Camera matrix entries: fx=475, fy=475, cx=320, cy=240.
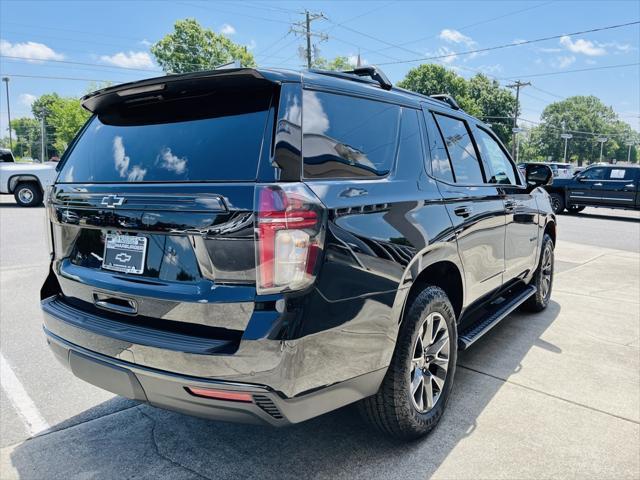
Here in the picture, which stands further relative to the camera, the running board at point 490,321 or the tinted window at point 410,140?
the running board at point 490,321

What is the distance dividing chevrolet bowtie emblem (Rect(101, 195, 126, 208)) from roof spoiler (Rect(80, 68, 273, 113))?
0.54 metres

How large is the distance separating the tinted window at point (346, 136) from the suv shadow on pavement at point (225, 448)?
1.45 meters

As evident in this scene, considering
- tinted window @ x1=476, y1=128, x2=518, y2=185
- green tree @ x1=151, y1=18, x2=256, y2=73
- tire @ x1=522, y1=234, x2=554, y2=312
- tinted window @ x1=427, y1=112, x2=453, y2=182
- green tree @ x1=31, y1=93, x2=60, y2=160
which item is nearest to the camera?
tinted window @ x1=427, y1=112, x2=453, y2=182

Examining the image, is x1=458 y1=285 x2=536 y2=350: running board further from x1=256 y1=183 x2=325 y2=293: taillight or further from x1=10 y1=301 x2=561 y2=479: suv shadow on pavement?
x1=256 y1=183 x2=325 y2=293: taillight

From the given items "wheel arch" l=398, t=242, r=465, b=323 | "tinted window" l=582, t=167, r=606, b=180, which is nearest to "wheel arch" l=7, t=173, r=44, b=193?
"wheel arch" l=398, t=242, r=465, b=323

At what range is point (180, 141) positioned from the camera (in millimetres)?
2131

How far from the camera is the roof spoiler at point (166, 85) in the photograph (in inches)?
78.3

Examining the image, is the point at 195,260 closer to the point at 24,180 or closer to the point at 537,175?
the point at 537,175

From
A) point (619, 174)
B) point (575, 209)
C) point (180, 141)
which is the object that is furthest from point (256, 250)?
point (575, 209)

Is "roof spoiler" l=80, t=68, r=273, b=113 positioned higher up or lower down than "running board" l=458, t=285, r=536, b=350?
higher up

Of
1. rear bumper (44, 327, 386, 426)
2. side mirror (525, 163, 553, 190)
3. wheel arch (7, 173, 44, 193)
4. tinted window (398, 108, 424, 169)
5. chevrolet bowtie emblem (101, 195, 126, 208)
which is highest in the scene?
tinted window (398, 108, 424, 169)

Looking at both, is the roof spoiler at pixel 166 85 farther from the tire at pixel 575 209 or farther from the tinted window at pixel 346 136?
the tire at pixel 575 209

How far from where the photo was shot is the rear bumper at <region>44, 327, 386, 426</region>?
1.81 meters

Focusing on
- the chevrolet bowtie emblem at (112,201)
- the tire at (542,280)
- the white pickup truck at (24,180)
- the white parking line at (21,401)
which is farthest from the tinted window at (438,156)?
the white pickup truck at (24,180)
